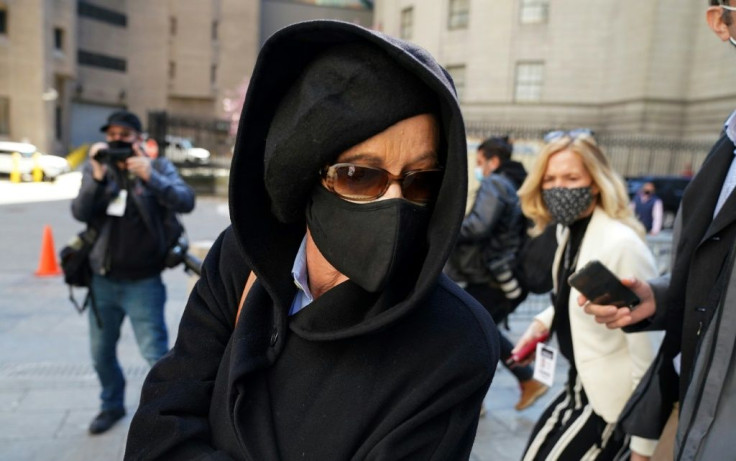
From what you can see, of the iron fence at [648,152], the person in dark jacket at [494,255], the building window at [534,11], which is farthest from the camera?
the building window at [534,11]

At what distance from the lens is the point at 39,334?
608 centimetres

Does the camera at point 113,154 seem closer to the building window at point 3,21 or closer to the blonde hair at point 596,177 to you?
the blonde hair at point 596,177

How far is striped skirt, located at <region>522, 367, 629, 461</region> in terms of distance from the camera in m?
2.48

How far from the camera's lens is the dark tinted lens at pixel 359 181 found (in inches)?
49.6

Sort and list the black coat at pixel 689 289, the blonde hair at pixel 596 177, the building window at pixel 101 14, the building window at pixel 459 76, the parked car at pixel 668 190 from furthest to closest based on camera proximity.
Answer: the building window at pixel 101 14 < the building window at pixel 459 76 < the parked car at pixel 668 190 < the blonde hair at pixel 596 177 < the black coat at pixel 689 289

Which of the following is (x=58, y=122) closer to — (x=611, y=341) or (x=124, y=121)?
(x=124, y=121)

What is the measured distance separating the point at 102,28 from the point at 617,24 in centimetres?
3622

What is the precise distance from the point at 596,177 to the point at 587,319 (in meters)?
0.69

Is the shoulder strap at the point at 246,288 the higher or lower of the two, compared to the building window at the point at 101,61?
lower

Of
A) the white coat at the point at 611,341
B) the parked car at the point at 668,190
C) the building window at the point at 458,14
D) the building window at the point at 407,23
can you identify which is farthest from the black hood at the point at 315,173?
the building window at the point at 407,23

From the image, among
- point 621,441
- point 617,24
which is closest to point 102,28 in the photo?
point 617,24

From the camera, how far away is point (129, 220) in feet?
13.1

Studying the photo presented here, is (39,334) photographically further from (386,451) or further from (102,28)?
(102,28)

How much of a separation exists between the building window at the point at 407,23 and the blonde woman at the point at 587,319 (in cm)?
3226
